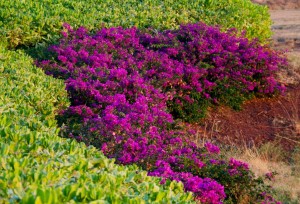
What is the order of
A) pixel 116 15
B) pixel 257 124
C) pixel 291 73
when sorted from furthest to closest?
pixel 291 73 → pixel 116 15 → pixel 257 124

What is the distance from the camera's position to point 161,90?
26.9 feet

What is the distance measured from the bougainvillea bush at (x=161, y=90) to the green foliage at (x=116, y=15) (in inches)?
21.1

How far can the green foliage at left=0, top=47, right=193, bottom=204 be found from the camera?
307 cm

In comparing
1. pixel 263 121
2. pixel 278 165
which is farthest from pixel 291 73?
pixel 278 165

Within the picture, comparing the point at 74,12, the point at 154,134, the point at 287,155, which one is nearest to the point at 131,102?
the point at 154,134

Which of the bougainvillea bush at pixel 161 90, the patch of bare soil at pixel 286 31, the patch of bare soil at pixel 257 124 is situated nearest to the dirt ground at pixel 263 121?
the patch of bare soil at pixel 257 124

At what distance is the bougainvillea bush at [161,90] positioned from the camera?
5.72 m

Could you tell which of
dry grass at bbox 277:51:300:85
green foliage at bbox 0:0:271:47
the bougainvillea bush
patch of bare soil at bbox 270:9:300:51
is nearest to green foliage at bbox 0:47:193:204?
the bougainvillea bush

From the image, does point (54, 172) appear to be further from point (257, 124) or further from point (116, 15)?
point (116, 15)

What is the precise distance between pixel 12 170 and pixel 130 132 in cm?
275

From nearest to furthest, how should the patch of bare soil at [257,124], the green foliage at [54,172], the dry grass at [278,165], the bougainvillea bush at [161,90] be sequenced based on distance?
the green foliage at [54,172]
the bougainvillea bush at [161,90]
the dry grass at [278,165]
the patch of bare soil at [257,124]

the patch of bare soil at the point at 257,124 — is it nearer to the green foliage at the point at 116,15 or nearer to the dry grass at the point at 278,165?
the dry grass at the point at 278,165

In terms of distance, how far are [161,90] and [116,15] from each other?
2.97 meters

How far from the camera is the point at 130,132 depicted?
614cm
